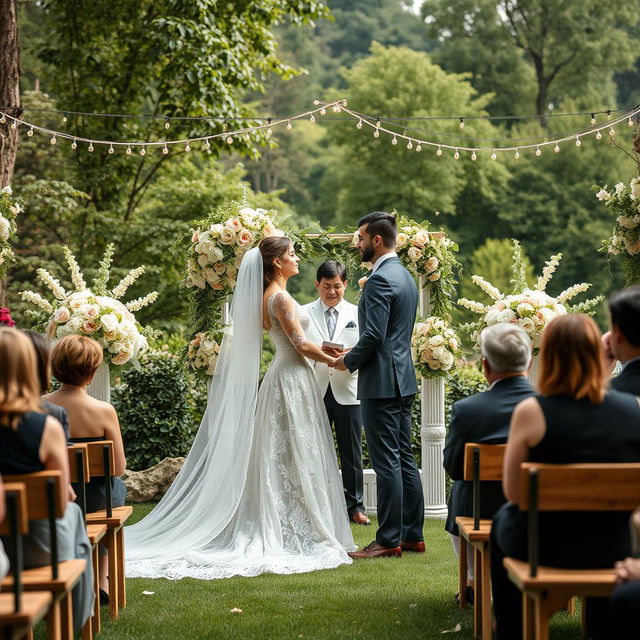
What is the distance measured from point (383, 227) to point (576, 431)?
10.9 feet

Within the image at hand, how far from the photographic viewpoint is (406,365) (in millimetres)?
6539

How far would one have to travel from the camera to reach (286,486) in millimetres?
6586

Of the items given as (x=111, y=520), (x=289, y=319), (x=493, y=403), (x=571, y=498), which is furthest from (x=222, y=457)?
(x=571, y=498)

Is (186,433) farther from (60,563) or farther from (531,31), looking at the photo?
(531,31)

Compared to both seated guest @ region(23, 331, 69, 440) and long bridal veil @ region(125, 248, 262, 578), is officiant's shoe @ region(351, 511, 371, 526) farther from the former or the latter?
seated guest @ region(23, 331, 69, 440)

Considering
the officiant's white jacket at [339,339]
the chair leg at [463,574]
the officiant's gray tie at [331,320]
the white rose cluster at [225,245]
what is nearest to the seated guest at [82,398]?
the chair leg at [463,574]

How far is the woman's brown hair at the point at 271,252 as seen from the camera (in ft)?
22.0

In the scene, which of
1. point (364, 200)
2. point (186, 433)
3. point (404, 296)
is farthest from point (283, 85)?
point (404, 296)

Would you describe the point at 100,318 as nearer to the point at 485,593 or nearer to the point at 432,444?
the point at 432,444

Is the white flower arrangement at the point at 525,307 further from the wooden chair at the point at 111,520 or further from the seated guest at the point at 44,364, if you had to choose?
the seated guest at the point at 44,364

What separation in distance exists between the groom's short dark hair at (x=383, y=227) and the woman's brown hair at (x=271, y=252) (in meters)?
0.59

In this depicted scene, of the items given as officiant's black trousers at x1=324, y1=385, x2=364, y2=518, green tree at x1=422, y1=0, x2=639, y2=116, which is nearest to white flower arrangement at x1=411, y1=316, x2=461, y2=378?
officiant's black trousers at x1=324, y1=385, x2=364, y2=518

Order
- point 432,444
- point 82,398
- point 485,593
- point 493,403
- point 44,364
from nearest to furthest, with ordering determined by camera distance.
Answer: point 44,364
point 485,593
point 493,403
point 82,398
point 432,444

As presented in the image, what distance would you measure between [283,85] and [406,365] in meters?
33.6
